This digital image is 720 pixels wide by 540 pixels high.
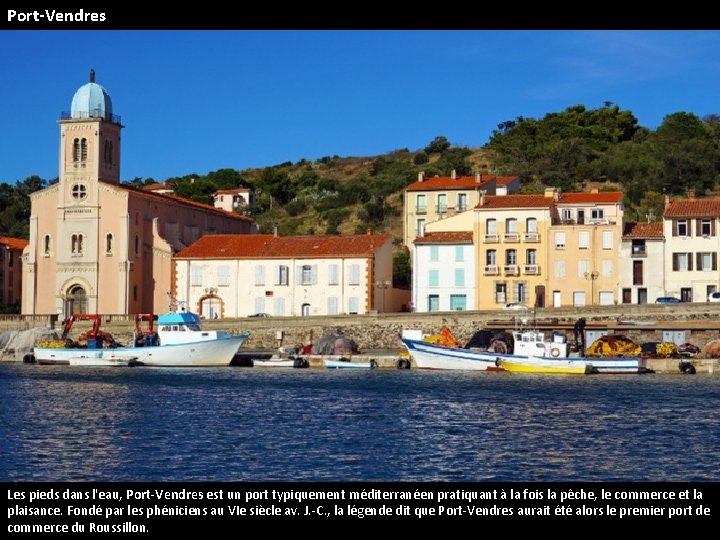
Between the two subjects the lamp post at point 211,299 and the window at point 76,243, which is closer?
the lamp post at point 211,299

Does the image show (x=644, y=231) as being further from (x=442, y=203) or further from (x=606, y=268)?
(x=442, y=203)

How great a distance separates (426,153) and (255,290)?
253 ft

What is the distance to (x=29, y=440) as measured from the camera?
38.5 m

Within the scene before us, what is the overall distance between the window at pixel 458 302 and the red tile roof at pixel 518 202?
566 cm

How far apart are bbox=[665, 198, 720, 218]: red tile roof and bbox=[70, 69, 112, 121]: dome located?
1555 inches

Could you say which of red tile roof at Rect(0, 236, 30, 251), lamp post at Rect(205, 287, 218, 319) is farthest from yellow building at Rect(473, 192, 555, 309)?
red tile roof at Rect(0, 236, 30, 251)

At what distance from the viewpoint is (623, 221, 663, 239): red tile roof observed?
78.4 meters

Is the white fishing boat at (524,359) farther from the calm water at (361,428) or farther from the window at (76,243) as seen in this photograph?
the window at (76,243)

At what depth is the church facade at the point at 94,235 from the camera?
3465 inches

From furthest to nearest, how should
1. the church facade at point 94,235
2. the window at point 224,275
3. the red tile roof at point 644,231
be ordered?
1. the church facade at point 94,235
2. the window at point 224,275
3. the red tile roof at point 644,231

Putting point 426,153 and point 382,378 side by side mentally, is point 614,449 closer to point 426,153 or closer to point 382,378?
point 382,378

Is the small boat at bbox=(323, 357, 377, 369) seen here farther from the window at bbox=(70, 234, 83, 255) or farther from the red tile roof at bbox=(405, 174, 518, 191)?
the red tile roof at bbox=(405, 174, 518, 191)

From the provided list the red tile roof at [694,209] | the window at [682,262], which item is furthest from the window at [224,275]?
the window at [682,262]

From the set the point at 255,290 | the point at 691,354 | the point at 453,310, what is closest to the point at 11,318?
the point at 255,290
